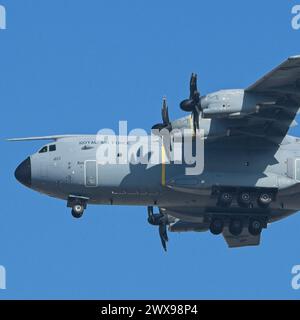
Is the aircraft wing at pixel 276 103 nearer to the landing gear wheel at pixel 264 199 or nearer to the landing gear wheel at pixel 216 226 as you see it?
the landing gear wheel at pixel 264 199

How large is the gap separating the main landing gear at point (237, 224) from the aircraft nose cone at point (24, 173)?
6.53 metres

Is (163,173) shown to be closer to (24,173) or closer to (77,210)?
(77,210)

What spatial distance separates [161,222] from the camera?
4944 cm

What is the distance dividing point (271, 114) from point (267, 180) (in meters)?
2.37

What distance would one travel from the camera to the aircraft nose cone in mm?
45656

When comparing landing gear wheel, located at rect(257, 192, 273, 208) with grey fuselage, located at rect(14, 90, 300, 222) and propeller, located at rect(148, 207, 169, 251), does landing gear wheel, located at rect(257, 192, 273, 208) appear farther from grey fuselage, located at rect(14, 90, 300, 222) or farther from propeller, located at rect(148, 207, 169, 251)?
propeller, located at rect(148, 207, 169, 251)

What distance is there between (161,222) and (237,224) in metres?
3.60

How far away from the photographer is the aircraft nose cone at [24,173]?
4566 centimetres

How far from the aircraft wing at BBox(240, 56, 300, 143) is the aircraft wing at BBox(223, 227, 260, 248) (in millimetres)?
4685

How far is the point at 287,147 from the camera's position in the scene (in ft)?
151

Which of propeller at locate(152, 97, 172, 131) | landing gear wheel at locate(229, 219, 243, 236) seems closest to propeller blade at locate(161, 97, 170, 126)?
propeller at locate(152, 97, 172, 131)

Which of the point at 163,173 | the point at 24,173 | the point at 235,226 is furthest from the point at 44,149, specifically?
the point at 235,226
